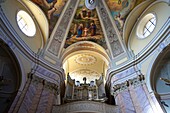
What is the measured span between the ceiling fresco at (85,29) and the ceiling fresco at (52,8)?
1416 millimetres

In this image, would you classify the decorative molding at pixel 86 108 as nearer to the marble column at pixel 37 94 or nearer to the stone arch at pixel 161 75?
the marble column at pixel 37 94

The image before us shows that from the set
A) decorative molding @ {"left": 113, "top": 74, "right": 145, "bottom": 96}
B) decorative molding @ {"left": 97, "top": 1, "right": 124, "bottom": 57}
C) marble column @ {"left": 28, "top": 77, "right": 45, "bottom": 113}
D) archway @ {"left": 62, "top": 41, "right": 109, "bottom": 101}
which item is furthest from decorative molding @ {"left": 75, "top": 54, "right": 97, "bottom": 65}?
marble column @ {"left": 28, "top": 77, "right": 45, "bottom": 113}

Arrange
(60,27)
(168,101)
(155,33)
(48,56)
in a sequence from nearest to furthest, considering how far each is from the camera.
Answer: (168,101) < (155,33) < (48,56) < (60,27)

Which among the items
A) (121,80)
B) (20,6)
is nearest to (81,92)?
(121,80)

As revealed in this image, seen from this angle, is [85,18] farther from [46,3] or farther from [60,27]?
[46,3]

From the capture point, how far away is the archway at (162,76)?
9.81m

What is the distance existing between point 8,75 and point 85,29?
23.7 ft

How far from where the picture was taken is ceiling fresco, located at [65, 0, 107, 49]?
1485 centimetres

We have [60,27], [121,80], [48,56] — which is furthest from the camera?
[60,27]

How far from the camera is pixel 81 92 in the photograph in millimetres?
14695

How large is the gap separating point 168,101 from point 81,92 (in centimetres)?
682

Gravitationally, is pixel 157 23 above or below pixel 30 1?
below

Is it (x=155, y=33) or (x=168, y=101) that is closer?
(x=168, y=101)

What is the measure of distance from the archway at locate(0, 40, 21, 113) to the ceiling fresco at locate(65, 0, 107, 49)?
518 cm
